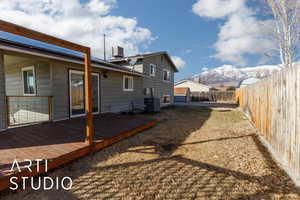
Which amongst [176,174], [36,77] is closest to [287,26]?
[176,174]

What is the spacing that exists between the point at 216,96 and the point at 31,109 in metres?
23.0

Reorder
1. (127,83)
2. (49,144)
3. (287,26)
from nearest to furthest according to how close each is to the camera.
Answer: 1. (49,144)
2. (287,26)
3. (127,83)

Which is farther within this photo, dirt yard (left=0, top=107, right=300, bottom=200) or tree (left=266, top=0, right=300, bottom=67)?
tree (left=266, top=0, right=300, bottom=67)

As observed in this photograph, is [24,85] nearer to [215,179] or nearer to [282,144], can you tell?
[215,179]

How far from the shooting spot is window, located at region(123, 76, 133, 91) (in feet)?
29.8

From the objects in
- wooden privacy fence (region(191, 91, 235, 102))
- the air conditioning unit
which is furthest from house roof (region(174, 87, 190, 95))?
the air conditioning unit

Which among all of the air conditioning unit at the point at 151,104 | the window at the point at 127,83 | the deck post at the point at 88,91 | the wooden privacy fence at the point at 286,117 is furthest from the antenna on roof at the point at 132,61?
the wooden privacy fence at the point at 286,117

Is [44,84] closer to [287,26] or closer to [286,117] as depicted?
[286,117]

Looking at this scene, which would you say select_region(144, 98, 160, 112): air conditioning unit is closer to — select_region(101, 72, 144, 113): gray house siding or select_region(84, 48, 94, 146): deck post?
select_region(101, 72, 144, 113): gray house siding

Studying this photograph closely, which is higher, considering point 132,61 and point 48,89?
point 132,61

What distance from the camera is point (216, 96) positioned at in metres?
22.8

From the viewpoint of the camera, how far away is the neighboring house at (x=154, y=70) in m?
11.6

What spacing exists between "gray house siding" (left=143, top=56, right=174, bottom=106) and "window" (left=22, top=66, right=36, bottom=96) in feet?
24.0

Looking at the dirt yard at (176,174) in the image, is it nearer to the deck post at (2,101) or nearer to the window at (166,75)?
the deck post at (2,101)
